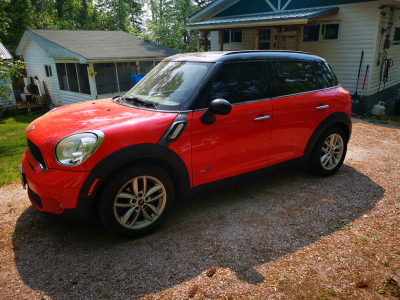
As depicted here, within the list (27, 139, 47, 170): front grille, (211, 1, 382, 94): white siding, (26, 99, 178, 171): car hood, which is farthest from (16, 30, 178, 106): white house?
(27, 139, 47, 170): front grille

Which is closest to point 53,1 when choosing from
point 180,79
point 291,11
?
point 291,11

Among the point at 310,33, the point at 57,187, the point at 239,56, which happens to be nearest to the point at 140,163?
the point at 57,187

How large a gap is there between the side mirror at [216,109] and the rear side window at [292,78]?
1.02 meters

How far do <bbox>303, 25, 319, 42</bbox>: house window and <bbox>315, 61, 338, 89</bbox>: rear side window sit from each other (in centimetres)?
929

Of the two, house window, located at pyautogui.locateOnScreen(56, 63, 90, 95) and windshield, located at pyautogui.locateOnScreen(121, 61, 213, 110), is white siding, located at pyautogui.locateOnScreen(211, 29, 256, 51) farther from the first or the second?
windshield, located at pyautogui.locateOnScreen(121, 61, 213, 110)

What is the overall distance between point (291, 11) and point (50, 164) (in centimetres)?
1319

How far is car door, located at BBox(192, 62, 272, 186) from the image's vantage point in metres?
3.25

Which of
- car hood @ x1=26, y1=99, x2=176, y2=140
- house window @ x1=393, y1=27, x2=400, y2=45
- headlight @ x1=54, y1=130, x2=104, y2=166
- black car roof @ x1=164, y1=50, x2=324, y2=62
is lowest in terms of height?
headlight @ x1=54, y1=130, x2=104, y2=166

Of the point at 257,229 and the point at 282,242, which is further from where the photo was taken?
the point at 257,229

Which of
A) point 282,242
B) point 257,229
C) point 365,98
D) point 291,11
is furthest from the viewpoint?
point 291,11

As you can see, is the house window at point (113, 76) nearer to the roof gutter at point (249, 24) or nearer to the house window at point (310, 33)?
the roof gutter at point (249, 24)

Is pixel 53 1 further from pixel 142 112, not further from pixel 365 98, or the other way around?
pixel 142 112

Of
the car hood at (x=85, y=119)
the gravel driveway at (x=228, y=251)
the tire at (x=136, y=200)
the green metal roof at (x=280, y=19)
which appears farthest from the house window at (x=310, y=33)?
the tire at (x=136, y=200)

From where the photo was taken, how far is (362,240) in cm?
316
